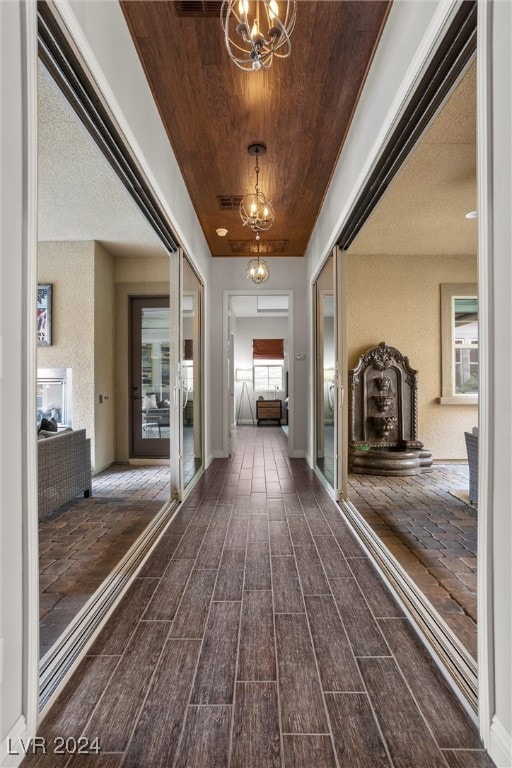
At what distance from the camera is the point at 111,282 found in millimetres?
5613

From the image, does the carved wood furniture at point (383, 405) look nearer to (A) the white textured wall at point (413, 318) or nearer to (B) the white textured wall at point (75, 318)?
(A) the white textured wall at point (413, 318)

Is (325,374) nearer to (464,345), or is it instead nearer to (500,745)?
(464,345)

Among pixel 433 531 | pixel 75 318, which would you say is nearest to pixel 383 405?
pixel 433 531

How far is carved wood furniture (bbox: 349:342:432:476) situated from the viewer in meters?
5.19

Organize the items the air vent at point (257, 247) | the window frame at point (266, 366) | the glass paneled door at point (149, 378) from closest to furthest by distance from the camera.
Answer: the air vent at point (257, 247)
the glass paneled door at point (149, 378)
the window frame at point (266, 366)

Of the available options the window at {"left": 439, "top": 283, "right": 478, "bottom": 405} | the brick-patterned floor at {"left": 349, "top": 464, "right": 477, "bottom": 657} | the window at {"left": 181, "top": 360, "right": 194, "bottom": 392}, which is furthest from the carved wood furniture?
the window at {"left": 181, "top": 360, "right": 194, "bottom": 392}

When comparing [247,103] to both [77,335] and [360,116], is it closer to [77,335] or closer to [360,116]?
[360,116]

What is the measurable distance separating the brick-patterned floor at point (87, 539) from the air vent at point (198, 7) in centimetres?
309

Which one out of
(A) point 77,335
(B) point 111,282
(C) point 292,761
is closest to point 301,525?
(C) point 292,761

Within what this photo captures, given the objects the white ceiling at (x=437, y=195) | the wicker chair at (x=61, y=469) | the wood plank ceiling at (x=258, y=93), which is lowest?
the wicker chair at (x=61, y=469)

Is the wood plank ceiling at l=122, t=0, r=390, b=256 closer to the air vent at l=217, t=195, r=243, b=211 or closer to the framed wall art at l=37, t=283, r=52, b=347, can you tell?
the air vent at l=217, t=195, r=243, b=211

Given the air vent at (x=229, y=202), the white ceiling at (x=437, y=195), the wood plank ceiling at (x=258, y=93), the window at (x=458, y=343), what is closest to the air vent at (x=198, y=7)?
the wood plank ceiling at (x=258, y=93)

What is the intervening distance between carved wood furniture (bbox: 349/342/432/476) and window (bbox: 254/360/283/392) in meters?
6.01

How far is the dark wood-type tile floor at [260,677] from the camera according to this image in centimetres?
123
